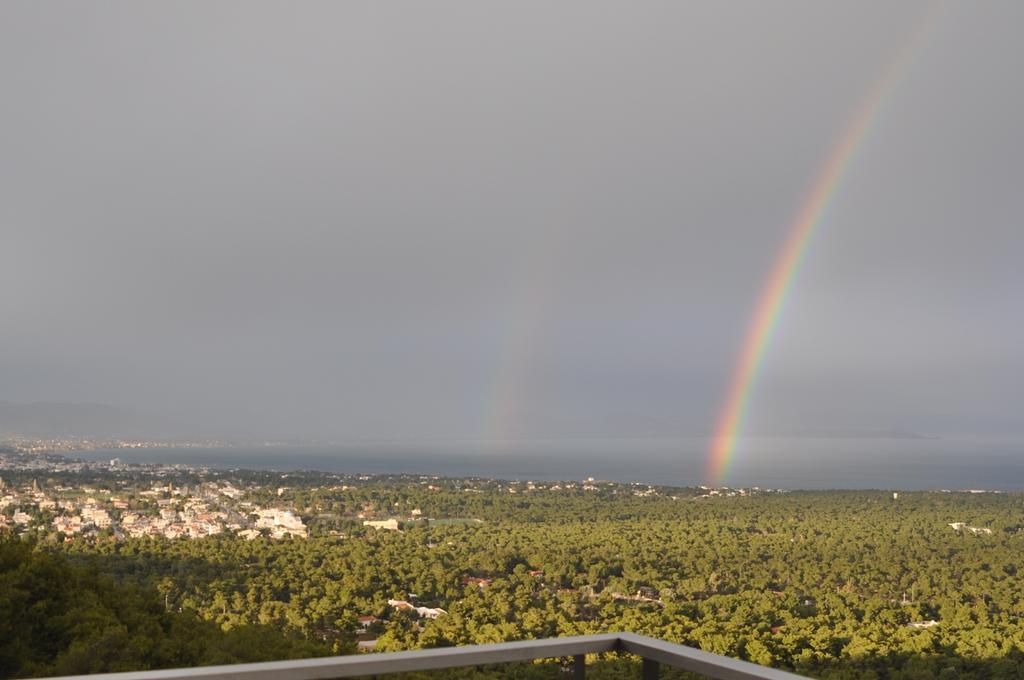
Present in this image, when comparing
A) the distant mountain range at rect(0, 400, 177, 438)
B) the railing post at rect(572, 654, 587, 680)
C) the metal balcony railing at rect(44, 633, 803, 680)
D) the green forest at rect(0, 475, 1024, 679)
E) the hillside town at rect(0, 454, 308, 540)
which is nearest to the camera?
the metal balcony railing at rect(44, 633, 803, 680)

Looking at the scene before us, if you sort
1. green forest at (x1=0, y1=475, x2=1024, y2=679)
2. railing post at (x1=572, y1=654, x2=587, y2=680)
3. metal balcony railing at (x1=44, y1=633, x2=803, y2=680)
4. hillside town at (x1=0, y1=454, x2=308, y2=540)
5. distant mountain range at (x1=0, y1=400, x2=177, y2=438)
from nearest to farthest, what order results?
metal balcony railing at (x1=44, y1=633, x2=803, y2=680) → railing post at (x1=572, y1=654, x2=587, y2=680) → green forest at (x1=0, y1=475, x2=1024, y2=679) → hillside town at (x1=0, y1=454, x2=308, y2=540) → distant mountain range at (x1=0, y1=400, x2=177, y2=438)

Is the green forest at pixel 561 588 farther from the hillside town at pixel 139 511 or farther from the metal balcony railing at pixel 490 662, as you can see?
the hillside town at pixel 139 511

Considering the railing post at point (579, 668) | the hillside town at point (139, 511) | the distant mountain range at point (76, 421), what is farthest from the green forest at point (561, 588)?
the distant mountain range at point (76, 421)

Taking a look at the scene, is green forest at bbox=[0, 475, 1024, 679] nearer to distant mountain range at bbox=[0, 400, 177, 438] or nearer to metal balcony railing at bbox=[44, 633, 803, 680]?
metal balcony railing at bbox=[44, 633, 803, 680]

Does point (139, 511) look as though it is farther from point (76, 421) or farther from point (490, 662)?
point (76, 421)

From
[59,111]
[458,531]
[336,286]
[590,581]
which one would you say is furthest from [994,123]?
[336,286]

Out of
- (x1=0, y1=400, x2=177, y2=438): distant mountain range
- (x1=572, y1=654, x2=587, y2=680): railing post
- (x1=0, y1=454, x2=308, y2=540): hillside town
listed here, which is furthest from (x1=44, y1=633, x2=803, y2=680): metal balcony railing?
(x1=0, y1=400, x2=177, y2=438): distant mountain range

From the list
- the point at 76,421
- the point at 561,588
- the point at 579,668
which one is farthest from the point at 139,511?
the point at 76,421
